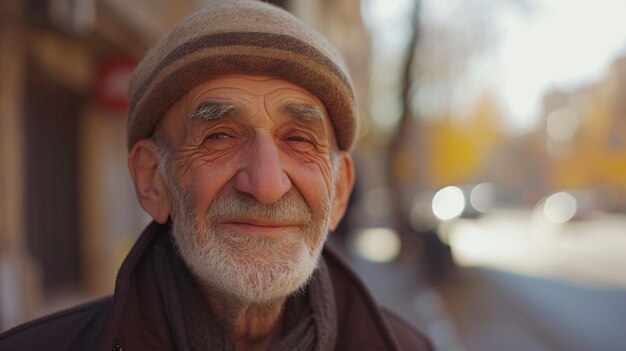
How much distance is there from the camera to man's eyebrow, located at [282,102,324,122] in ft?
5.74

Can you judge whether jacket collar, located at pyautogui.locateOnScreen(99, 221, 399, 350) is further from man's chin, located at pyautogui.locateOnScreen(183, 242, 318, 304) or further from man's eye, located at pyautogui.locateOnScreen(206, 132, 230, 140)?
man's eye, located at pyautogui.locateOnScreen(206, 132, 230, 140)

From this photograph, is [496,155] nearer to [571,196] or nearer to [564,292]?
[571,196]

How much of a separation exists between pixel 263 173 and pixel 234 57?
1.16 ft

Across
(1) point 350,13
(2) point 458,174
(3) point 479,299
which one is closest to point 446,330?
(3) point 479,299

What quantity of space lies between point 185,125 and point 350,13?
2838 centimetres

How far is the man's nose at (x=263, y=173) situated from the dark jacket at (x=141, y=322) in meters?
0.44

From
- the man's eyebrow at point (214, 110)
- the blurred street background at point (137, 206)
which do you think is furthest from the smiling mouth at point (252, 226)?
the blurred street background at point (137, 206)

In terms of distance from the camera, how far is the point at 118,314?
160 cm

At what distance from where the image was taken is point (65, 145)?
315 inches

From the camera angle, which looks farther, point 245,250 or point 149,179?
point 149,179

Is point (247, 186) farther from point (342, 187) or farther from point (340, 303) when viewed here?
point (340, 303)

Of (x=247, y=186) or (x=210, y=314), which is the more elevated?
(x=247, y=186)

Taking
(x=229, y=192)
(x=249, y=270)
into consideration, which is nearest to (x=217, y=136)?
(x=229, y=192)

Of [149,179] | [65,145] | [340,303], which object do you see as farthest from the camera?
[65,145]
